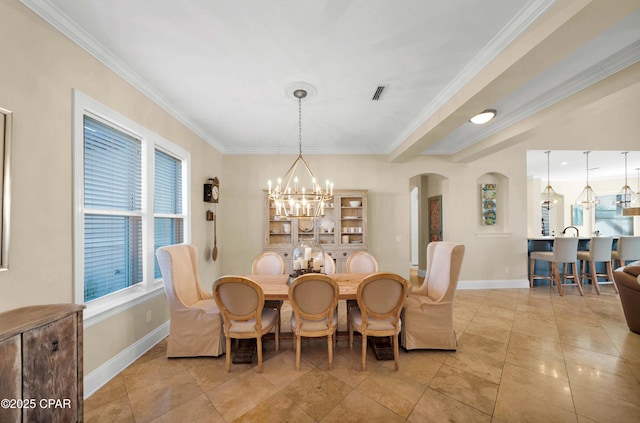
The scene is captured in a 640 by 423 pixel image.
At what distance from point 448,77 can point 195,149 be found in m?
3.55

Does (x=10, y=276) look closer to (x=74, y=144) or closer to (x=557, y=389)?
(x=74, y=144)

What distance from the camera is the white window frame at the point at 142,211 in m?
2.01

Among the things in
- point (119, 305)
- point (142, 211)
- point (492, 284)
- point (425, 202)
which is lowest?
point (492, 284)

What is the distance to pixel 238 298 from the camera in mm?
2318

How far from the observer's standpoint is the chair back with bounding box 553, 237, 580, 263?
4.80m

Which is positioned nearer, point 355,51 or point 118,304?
point 355,51

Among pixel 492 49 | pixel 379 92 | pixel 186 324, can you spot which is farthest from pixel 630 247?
pixel 186 324

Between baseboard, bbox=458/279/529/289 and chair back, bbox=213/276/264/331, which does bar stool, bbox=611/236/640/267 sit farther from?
chair back, bbox=213/276/264/331

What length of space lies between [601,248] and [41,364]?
24.9 ft

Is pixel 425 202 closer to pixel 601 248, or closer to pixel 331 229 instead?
pixel 331 229

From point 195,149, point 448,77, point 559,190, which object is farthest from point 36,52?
point 559,190

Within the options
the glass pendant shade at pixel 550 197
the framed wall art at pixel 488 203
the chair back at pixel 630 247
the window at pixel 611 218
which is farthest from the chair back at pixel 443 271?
the window at pixel 611 218

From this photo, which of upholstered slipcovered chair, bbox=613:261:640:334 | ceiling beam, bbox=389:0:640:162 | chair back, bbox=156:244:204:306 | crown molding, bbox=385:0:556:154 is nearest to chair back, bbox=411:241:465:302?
ceiling beam, bbox=389:0:640:162

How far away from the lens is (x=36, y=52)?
1.73 m
